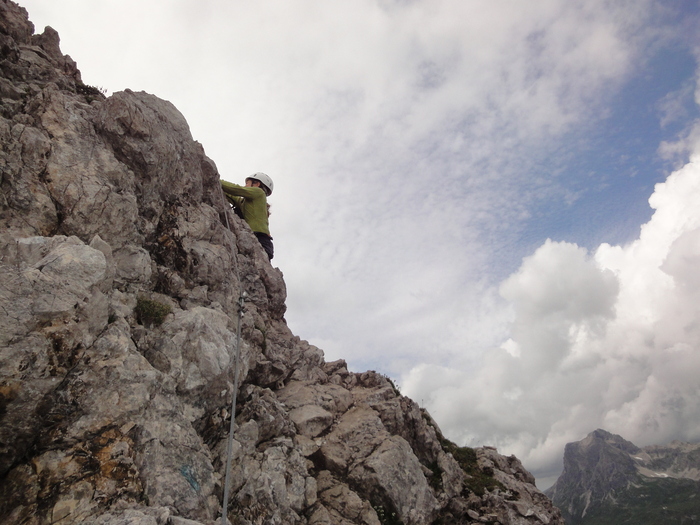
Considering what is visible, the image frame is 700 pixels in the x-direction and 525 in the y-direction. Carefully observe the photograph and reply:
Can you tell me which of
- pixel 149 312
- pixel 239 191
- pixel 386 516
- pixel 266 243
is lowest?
pixel 386 516

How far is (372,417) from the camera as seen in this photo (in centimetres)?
2066

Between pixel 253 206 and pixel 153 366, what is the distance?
15.8 metres

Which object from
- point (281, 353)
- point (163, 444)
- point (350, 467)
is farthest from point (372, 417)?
point (163, 444)

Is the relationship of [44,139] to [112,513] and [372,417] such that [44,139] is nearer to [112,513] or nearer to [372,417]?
[112,513]

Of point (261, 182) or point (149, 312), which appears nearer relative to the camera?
point (149, 312)

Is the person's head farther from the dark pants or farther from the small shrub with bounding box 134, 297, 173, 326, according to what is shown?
the small shrub with bounding box 134, 297, 173, 326

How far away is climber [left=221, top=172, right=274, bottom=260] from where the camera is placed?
26.6 metres

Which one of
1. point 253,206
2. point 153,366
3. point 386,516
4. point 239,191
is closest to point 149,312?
point 153,366

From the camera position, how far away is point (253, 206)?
2736 centimetres

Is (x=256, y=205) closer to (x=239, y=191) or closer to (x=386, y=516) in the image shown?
(x=239, y=191)

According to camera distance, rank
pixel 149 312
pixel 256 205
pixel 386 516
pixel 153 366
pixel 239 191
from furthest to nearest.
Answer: pixel 256 205 < pixel 239 191 < pixel 386 516 < pixel 149 312 < pixel 153 366

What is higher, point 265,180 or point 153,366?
point 265,180

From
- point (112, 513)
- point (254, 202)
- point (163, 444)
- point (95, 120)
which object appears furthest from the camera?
point (254, 202)

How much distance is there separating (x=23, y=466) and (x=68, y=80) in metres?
16.9
